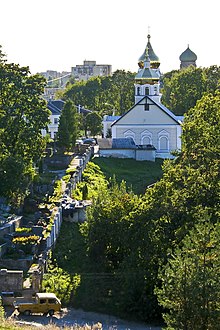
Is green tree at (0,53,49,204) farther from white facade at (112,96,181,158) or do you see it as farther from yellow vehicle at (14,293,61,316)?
white facade at (112,96,181,158)

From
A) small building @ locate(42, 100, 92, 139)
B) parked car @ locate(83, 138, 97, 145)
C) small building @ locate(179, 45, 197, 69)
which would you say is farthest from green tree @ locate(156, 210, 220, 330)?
small building @ locate(179, 45, 197, 69)

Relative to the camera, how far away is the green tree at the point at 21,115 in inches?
1444

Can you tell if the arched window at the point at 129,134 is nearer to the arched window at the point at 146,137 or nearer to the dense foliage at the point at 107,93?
the arched window at the point at 146,137

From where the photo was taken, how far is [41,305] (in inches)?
915

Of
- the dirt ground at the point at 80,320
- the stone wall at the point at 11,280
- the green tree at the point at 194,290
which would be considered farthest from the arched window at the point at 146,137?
the green tree at the point at 194,290

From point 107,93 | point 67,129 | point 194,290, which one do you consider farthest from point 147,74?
point 194,290

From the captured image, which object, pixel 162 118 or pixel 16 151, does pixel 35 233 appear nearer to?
pixel 16 151

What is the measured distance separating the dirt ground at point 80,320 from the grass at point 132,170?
21.4 meters

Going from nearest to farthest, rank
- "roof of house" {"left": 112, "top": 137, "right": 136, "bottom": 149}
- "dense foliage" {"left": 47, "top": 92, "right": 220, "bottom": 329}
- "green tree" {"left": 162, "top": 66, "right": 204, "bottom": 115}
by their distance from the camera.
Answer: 1. "dense foliage" {"left": 47, "top": 92, "right": 220, "bottom": 329}
2. "roof of house" {"left": 112, "top": 137, "right": 136, "bottom": 149}
3. "green tree" {"left": 162, "top": 66, "right": 204, "bottom": 115}

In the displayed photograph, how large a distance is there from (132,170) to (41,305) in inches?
1162

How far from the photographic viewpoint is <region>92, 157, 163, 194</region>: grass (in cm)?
4778

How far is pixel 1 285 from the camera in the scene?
963 inches

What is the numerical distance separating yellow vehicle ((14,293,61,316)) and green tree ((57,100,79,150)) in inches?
1124

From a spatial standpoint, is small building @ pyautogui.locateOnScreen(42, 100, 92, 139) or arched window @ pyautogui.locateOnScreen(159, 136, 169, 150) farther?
small building @ pyautogui.locateOnScreen(42, 100, 92, 139)
